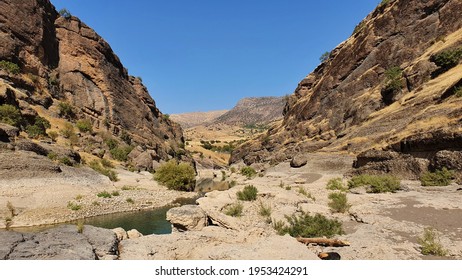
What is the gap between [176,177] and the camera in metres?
41.6

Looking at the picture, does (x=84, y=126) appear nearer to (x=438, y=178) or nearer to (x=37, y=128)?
(x=37, y=128)

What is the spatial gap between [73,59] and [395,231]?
269 ft

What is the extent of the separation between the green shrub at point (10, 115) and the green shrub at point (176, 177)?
21.6 meters

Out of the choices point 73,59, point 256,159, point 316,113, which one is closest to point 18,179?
point 73,59

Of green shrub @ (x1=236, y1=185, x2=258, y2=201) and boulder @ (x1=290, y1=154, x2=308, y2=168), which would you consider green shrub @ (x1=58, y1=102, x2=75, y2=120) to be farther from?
green shrub @ (x1=236, y1=185, x2=258, y2=201)

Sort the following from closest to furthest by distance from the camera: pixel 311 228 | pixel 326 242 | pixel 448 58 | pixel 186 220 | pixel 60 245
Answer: pixel 60 245 < pixel 326 242 < pixel 311 228 < pixel 186 220 < pixel 448 58

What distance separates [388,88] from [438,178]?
94.3 feet

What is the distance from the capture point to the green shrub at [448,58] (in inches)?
1256

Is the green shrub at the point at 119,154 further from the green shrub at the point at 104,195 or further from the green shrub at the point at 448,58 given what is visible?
the green shrub at the point at 448,58

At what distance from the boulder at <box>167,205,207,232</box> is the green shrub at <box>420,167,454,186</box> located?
15.0m

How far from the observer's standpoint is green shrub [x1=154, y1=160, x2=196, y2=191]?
4128cm

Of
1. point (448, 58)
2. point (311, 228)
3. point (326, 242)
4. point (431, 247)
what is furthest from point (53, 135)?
point (448, 58)

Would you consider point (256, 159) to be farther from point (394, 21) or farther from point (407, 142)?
point (407, 142)

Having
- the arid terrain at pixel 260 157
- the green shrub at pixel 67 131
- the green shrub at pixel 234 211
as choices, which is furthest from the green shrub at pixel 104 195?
the green shrub at pixel 67 131
